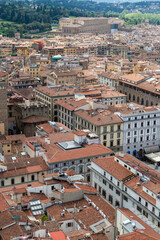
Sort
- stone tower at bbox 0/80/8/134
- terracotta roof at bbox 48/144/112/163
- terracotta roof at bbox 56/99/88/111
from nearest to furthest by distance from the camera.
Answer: terracotta roof at bbox 48/144/112/163, stone tower at bbox 0/80/8/134, terracotta roof at bbox 56/99/88/111

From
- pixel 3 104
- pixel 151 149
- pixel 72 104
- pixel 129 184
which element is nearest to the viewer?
pixel 129 184

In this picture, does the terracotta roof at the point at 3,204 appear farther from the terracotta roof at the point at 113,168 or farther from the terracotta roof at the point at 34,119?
the terracotta roof at the point at 34,119

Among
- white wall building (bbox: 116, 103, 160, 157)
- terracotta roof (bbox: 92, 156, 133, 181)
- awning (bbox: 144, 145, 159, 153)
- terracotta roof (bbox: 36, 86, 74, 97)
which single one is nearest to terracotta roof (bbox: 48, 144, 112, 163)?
terracotta roof (bbox: 92, 156, 133, 181)

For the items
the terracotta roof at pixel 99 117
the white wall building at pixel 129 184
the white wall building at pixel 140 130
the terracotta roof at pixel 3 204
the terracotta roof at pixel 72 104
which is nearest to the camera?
the terracotta roof at pixel 3 204

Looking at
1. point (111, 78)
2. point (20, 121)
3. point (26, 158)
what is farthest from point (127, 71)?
point (26, 158)

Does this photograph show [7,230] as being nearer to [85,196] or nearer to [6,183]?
→ [85,196]

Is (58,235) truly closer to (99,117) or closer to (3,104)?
(99,117)

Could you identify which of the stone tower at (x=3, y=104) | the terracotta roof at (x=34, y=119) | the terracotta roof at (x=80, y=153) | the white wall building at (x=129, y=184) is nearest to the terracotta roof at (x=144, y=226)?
the white wall building at (x=129, y=184)

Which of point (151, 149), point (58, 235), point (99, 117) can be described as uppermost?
point (58, 235)

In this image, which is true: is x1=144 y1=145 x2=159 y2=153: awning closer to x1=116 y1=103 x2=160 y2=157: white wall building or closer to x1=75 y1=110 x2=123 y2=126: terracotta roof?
x1=116 y1=103 x2=160 y2=157: white wall building

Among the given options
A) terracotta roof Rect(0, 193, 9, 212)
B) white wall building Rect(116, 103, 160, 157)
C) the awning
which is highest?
terracotta roof Rect(0, 193, 9, 212)

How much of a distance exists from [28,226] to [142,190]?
46.4 ft

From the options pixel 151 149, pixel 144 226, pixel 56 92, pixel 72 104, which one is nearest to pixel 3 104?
pixel 72 104

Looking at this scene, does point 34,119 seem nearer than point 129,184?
No
